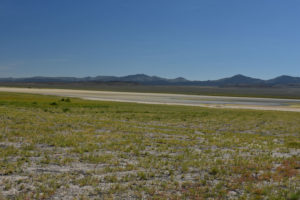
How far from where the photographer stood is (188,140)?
19.8m

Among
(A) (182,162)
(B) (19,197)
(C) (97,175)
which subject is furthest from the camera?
(A) (182,162)

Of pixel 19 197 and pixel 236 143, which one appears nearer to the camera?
pixel 19 197

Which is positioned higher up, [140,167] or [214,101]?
[214,101]

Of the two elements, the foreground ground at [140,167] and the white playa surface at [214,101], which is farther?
the white playa surface at [214,101]

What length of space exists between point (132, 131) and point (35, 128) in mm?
7028

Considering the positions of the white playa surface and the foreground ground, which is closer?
the foreground ground

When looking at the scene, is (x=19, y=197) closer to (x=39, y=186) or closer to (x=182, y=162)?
(x=39, y=186)

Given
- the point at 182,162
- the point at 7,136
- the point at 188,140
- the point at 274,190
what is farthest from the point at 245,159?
the point at 7,136

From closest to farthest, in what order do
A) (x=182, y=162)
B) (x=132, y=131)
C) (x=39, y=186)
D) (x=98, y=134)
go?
(x=39, y=186) < (x=182, y=162) < (x=98, y=134) < (x=132, y=131)

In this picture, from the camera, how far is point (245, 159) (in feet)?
46.7

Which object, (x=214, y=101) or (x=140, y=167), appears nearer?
(x=140, y=167)

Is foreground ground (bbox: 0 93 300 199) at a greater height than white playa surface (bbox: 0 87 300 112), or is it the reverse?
white playa surface (bbox: 0 87 300 112)

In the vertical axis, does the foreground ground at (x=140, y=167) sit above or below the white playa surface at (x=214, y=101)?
below

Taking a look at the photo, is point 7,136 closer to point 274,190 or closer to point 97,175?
point 97,175
